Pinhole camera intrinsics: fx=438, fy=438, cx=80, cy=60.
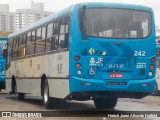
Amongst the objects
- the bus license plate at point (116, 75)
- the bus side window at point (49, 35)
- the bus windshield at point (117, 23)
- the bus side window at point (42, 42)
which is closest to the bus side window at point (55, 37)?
the bus side window at point (49, 35)

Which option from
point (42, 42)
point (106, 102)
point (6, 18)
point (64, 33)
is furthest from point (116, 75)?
point (6, 18)

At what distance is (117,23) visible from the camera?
512 inches

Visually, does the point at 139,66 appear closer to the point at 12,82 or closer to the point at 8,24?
the point at 12,82

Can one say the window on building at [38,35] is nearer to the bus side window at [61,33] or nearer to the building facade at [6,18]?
the bus side window at [61,33]

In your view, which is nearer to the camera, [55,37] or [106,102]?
[55,37]

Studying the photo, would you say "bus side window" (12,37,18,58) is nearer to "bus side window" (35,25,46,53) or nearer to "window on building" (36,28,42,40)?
"window on building" (36,28,42,40)

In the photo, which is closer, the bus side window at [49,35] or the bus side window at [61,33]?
the bus side window at [61,33]

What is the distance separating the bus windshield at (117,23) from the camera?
41.8 ft

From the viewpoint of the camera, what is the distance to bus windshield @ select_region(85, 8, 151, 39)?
41.8 feet

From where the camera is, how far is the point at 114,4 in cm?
1302

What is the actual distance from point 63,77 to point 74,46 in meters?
1.16

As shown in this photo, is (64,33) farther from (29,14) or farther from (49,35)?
(29,14)

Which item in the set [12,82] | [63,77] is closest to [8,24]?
[12,82]

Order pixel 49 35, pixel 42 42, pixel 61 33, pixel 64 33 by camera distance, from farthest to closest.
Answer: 1. pixel 42 42
2. pixel 49 35
3. pixel 61 33
4. pixel 64 33
